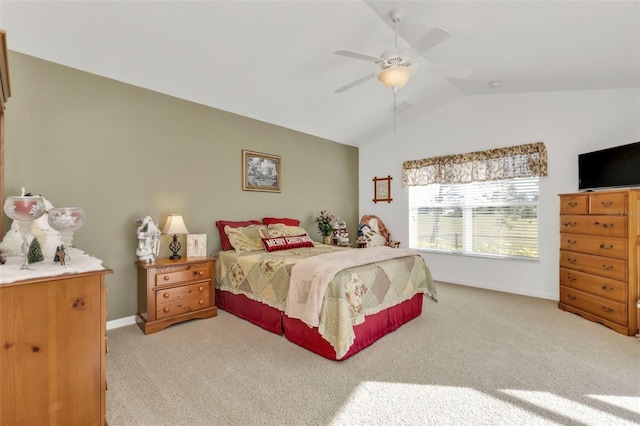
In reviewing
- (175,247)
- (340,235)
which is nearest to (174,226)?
(175,247)

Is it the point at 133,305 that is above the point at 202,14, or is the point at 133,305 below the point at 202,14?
below

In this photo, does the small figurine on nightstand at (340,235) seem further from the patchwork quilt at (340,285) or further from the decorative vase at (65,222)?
the decorative vase at (65,222)

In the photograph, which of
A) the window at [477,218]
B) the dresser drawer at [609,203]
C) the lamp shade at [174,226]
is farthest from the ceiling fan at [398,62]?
the window at [477,218]

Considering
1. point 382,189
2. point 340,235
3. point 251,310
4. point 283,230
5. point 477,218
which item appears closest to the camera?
point 251,310

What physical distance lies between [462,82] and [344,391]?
13.3 feet

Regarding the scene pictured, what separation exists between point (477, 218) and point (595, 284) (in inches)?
70.5

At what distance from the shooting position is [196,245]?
3.53 m

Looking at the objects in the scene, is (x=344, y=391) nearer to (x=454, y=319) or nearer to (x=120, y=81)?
(x=454, y=319)

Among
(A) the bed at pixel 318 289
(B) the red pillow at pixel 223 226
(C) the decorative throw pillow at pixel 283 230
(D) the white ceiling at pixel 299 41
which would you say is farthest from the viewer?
(C) the decorative throw pillow at pixel 283 230

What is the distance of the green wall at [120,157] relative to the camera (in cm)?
274

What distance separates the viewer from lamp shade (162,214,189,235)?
327 cm

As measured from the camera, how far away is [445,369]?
230cm

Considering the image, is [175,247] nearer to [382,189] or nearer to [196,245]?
[196,245]

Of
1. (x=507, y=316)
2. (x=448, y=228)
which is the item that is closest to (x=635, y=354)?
(x=507, y=316)
